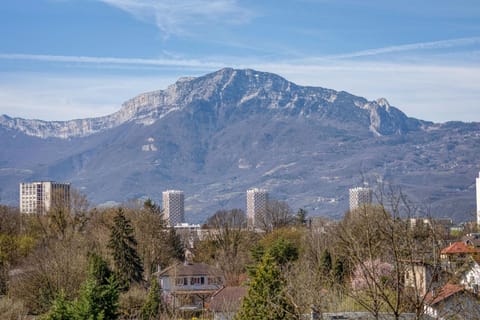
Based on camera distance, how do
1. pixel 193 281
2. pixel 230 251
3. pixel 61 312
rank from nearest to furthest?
pixel 61 312 → pixel 193 281 → pixel 230 251

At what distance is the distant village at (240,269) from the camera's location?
37.6 feet

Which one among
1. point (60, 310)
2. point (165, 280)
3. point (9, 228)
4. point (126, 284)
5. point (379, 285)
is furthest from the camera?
point (9, 228)

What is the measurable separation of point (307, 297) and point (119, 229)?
3626 centimetres

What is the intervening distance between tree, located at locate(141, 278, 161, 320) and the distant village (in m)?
0.07

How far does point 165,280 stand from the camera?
60312 millimetres

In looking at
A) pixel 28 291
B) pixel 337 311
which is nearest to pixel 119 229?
pixel 28 291

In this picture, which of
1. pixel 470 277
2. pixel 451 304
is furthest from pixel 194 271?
pixel 451 304

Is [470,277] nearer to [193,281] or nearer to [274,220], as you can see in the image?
[193,281]

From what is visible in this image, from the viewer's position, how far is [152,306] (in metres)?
40.5

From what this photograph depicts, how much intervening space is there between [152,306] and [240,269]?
27009 mm

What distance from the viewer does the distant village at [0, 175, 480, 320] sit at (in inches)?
451

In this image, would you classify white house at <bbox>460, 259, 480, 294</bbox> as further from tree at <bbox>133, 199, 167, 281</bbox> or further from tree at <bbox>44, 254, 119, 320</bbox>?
tree at <bbox>133, 199, 167, 281</bbox>

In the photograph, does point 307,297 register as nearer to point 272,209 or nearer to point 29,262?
point 29,262

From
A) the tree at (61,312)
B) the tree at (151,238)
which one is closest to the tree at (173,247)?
the tree at (151,238)
